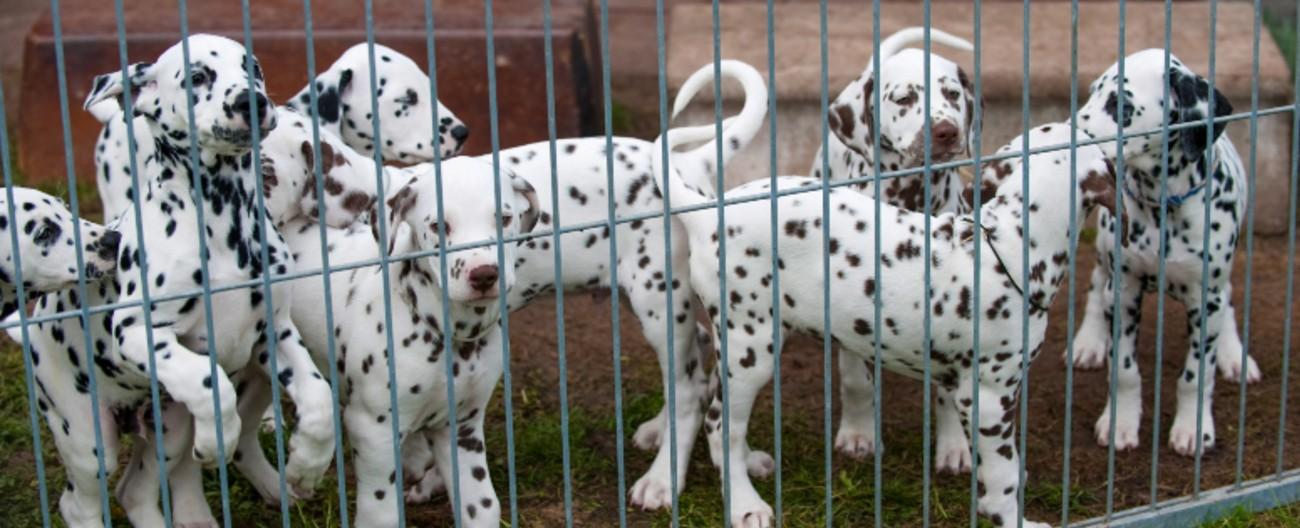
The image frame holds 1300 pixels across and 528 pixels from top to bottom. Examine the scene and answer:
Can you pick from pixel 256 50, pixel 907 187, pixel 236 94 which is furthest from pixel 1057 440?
pixel 256 50

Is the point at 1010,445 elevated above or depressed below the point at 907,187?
below

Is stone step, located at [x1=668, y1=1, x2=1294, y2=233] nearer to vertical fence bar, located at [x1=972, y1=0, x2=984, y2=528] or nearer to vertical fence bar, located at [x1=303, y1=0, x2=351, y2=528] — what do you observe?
vertical fence bar, located at [x1=972, y1=0, x2=984, y2=528]

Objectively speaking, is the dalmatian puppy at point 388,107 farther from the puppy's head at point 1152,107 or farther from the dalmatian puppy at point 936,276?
the puppy's head at point 1152,107

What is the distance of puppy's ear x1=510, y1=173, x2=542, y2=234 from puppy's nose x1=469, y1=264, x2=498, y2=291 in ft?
1.20

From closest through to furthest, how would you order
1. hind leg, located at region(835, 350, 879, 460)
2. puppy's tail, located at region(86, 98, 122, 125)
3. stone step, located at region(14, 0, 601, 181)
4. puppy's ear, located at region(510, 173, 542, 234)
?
puppy's ear, located at region(510, 173, 542, 234), puppy's tail, located at region(86, 98, 122, 125), hind leg, located at region(835, 350, 879, 460), stone step, located at region(14, 0, 601, 181)

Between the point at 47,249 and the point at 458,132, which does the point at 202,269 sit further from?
the point at 458,132

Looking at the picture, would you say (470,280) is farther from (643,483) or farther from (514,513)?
(643,483)

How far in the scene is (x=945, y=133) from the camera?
6.17m

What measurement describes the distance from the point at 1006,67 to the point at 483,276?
4.92 meters

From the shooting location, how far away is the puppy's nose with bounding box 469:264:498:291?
4949mm

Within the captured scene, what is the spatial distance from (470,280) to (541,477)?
183 cm

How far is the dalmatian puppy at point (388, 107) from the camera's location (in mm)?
6520

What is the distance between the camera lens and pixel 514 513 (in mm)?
5188

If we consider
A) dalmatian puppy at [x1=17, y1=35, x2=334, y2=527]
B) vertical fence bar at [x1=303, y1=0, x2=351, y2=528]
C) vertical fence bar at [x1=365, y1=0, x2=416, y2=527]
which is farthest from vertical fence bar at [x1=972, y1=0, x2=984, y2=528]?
dalmatian puppy at [x1=17, y1=35, x2=334, y2=527]
